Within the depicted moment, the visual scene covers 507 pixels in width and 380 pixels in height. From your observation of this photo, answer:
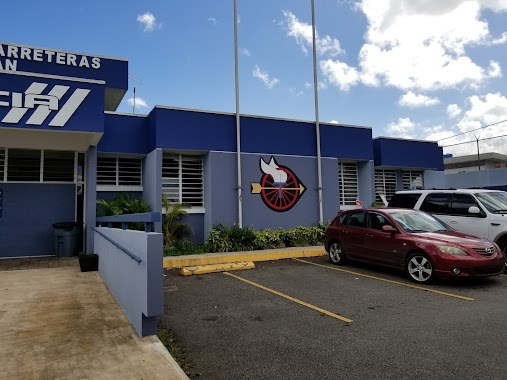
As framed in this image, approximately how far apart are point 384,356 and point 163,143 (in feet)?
32.7

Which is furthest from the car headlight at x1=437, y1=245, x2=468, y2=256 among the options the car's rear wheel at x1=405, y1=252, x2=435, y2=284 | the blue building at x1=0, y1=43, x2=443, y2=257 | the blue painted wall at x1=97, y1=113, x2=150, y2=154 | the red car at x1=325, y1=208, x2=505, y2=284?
the blue painted wall at x1=97, y1=113, x2=150, y2=154

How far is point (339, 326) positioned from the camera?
536 centimetres

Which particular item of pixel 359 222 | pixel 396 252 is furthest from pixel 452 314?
pixel 359 222

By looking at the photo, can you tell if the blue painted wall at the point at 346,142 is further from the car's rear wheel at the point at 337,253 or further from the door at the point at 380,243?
the door at the point at 380,243

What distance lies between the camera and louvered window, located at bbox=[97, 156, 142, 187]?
43.0ft

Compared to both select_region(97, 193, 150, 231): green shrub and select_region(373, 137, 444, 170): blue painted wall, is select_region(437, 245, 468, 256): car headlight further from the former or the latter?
select_region(373, 137, 444, 170): blue painted wall

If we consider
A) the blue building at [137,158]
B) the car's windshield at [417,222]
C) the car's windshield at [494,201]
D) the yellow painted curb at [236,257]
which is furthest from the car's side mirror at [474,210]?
the blue building at [137,158]

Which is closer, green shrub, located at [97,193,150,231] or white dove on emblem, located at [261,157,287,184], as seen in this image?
green shrub, located at [97,193,150,231]

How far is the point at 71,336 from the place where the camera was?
16.0 ft

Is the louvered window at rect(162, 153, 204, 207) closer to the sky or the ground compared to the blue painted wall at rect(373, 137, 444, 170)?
closer to the ground

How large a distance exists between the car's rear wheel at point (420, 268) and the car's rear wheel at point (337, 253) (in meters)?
2.08

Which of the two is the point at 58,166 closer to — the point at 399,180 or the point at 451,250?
the point at 451,250

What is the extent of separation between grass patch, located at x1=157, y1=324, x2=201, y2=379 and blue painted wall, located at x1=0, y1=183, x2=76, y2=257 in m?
8.13

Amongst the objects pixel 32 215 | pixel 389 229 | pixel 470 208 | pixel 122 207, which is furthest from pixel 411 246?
pixel 32 215
